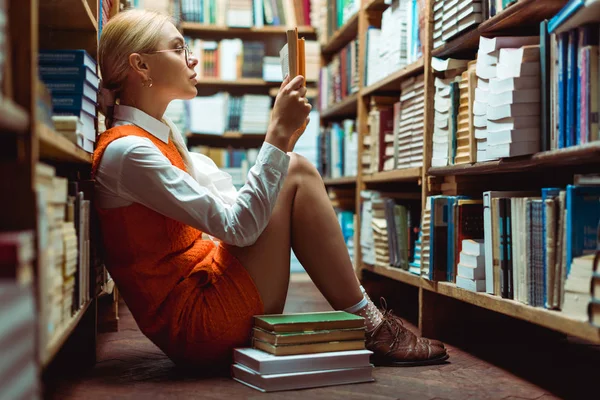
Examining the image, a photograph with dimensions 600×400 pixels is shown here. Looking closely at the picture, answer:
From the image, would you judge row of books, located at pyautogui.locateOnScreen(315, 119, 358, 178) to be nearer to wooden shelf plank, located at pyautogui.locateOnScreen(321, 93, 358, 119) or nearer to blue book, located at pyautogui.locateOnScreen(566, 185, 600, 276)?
wooden shelf plank, located at pyautogui.locateOnScreen(321, 93, 358, 119)

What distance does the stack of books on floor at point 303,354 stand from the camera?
1.53 meters

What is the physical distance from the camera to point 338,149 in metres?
3.83

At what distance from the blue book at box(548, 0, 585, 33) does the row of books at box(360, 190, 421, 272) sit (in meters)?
1.12

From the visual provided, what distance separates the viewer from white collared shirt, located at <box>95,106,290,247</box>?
1.51 meters

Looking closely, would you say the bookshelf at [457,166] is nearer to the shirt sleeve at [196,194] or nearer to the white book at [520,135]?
the white book at [520,135]

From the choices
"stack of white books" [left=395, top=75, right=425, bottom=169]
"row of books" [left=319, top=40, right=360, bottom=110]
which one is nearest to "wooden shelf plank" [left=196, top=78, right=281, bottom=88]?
"row of books" [left=319, top=40, right=360, bottom=110]

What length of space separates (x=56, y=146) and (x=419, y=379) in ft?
3.54

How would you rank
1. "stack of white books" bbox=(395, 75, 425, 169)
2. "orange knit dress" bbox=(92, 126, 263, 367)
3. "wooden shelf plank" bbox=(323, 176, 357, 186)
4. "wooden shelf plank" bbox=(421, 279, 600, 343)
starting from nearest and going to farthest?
"wooden shelf plank" bbox=(421, 279, 600, 343), "orange knit dress" bbox=(92, 126, 263, 367), "stack of white books" bbox=(395, 75, 425, 169), "wooden shelf plank" bbox=(323, 176, 357, 186)

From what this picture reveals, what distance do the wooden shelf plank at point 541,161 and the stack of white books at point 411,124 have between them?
13.9 inches

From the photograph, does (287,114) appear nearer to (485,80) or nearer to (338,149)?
(485,80)

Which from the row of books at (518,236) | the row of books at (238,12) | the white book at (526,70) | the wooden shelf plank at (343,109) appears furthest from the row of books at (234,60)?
the white book at (526,70)

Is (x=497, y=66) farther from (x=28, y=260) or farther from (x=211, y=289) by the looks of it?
(x=28, y=260)

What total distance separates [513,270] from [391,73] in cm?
134

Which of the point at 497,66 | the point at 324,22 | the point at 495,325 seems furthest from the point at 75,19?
the point at 324,22
